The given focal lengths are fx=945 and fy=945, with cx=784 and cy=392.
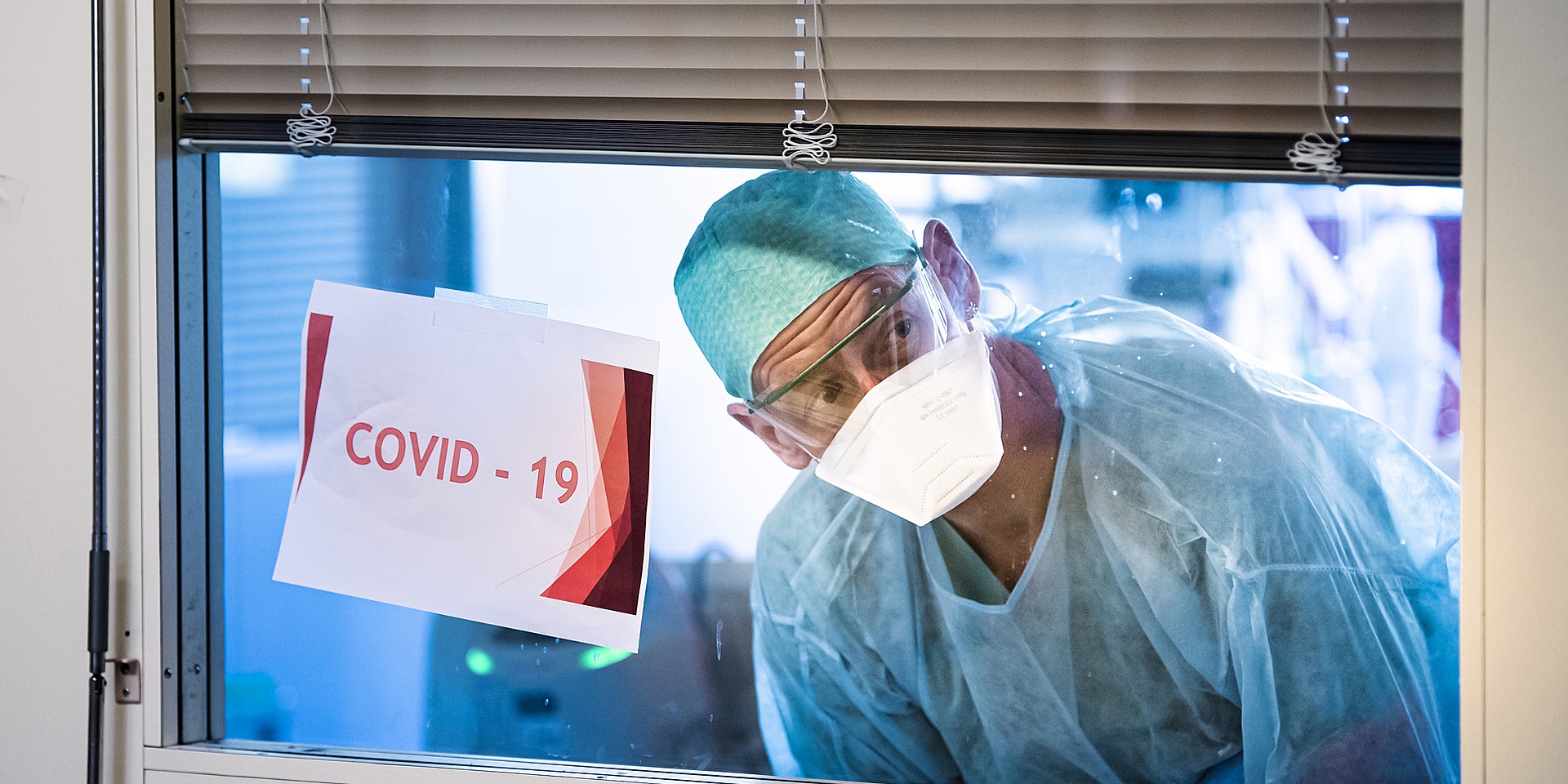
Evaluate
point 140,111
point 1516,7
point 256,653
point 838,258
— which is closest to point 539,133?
point 838,258

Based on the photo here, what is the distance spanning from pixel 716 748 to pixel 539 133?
0.81 meters

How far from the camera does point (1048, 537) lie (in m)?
1.17

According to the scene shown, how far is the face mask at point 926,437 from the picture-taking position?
1.16 m

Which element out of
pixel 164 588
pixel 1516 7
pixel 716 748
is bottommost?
pixel 716 748

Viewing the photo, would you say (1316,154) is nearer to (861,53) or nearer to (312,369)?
(861,53)

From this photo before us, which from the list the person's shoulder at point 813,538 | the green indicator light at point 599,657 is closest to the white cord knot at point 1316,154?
the person's shoulder at point 813,538

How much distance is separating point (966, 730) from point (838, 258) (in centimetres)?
62

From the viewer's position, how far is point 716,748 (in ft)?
4.05

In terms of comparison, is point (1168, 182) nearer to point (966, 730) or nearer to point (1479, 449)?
point (1479, 449)

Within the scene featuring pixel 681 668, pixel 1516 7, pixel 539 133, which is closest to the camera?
pixel 1516 7

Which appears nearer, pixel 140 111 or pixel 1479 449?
pixel 1479 449

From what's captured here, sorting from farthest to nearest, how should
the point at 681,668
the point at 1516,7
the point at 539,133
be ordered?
the point at 681,668
the point at 539,133
the point at 1516,7

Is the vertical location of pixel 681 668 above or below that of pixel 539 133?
below

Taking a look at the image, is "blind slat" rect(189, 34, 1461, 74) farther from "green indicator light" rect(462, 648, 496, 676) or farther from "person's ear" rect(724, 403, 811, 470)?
"green indicator light" rect(462, 648, 496, 676)
